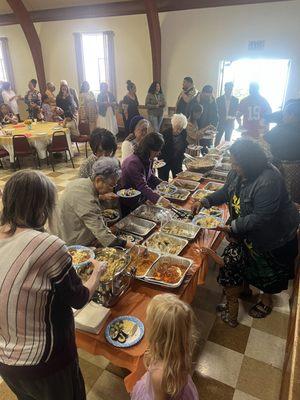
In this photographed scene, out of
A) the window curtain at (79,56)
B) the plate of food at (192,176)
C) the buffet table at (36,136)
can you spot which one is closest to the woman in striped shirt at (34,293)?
the plate of food at (192,176)

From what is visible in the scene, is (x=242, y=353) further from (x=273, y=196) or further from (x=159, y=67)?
(x=159, y=67)

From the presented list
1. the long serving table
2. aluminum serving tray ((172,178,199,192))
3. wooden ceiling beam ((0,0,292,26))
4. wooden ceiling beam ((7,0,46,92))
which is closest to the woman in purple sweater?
aluminum serving tray ((172,178,199,192))

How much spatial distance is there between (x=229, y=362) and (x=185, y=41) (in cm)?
746

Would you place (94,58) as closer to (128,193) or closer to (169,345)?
(128,193)

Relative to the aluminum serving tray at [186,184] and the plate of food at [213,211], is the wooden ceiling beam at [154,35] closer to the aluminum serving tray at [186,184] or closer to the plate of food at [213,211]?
the aluminum serving tray at [186,184]

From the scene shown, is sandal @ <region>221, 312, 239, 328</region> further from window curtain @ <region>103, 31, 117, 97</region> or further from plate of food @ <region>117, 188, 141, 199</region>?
window curtain @ <region>103, 31, 117, 97</region>

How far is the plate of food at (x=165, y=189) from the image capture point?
311 centimetres

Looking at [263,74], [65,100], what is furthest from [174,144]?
[263,74]

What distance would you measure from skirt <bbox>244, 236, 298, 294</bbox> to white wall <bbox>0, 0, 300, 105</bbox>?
563 cm

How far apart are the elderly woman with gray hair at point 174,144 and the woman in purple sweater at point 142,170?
1.06 meters

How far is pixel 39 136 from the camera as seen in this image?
5969 millimetres

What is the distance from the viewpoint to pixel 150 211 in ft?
8.89

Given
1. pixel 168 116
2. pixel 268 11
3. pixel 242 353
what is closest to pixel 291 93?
pixel 268 11

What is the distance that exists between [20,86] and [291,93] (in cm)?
911
